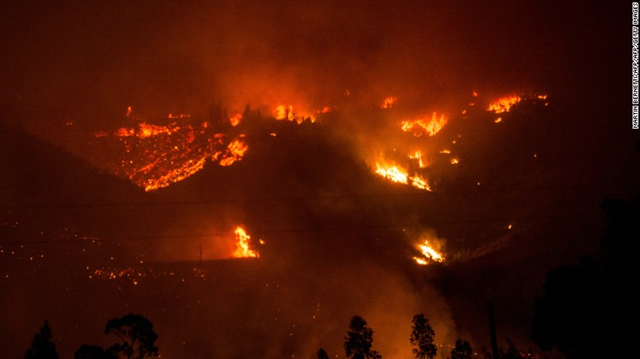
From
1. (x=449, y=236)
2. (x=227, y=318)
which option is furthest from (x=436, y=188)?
(x=227, y=318)

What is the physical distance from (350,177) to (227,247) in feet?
64.4

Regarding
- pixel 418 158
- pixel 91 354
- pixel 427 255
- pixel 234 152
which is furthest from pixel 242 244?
pixel 91 354

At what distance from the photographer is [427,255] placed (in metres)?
64.4

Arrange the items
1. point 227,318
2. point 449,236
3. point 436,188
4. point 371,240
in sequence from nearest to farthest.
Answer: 1. point 227,318
2. point 371,240
3. point 449,236
4. point 436,188

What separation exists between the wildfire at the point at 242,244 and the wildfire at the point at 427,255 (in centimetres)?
1987

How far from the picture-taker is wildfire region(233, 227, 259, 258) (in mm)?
61347

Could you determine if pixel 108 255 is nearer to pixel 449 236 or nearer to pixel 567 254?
pixel 449 236

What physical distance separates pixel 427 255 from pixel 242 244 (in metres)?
22.7

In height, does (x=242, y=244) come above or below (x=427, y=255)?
above

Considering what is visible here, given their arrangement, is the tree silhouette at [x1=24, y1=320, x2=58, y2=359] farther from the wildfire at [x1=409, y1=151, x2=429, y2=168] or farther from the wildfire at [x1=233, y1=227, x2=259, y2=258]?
the wildfire at [x1=409, y1=151, x2=429, y2=168]

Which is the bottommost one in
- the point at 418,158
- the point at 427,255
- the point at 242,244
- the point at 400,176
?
the point at 427,255

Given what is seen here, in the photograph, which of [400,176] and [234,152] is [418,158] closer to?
[400,176]

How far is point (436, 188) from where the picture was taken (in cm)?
7650

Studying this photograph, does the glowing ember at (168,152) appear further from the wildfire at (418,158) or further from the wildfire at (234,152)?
the wildfire at (418,158)
